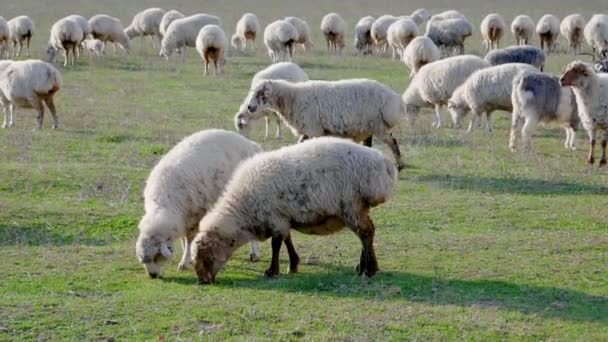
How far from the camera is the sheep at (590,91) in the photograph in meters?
14.4

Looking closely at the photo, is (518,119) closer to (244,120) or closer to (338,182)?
(244,120)

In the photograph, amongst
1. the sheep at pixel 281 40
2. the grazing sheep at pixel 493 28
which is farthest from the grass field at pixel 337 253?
the grazing sheep at pixel 493 28

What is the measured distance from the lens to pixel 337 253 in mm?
9969

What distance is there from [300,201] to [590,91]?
7.19 metres

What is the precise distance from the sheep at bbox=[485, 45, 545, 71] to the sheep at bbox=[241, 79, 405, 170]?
818 cm

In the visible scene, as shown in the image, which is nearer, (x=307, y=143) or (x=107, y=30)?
(x=307, y=143)

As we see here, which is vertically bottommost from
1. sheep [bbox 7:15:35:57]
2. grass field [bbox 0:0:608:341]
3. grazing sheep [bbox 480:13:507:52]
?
grass field [bbox 0:0:608:341]

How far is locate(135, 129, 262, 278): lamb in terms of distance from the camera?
9094mm

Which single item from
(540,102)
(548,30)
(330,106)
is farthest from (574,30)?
(330,106)

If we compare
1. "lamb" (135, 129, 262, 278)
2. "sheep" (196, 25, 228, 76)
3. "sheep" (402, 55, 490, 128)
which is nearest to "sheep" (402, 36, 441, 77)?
"sheep" (402, 55, 490, 128)

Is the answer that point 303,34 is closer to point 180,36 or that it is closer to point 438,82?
point 180,36

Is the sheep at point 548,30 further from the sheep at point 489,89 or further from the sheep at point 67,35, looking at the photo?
the sheep at point 489,89

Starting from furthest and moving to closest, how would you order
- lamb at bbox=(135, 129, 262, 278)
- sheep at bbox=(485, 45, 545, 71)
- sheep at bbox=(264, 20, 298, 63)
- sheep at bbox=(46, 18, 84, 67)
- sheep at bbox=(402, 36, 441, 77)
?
sheep at bbox=(264, 20, 298, 63) < sheep at bbox=(46, 18, 84, 67) < sheep at bbox=(402, 36, 441, 77) < sheep at bbox=(485, 45, 545, 71) < lamb at bbox=(135, 129, 262, 278)

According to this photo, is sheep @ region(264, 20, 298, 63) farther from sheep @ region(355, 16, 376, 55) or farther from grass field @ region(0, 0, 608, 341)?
grass field @ region(0, 0, 608, 341)
